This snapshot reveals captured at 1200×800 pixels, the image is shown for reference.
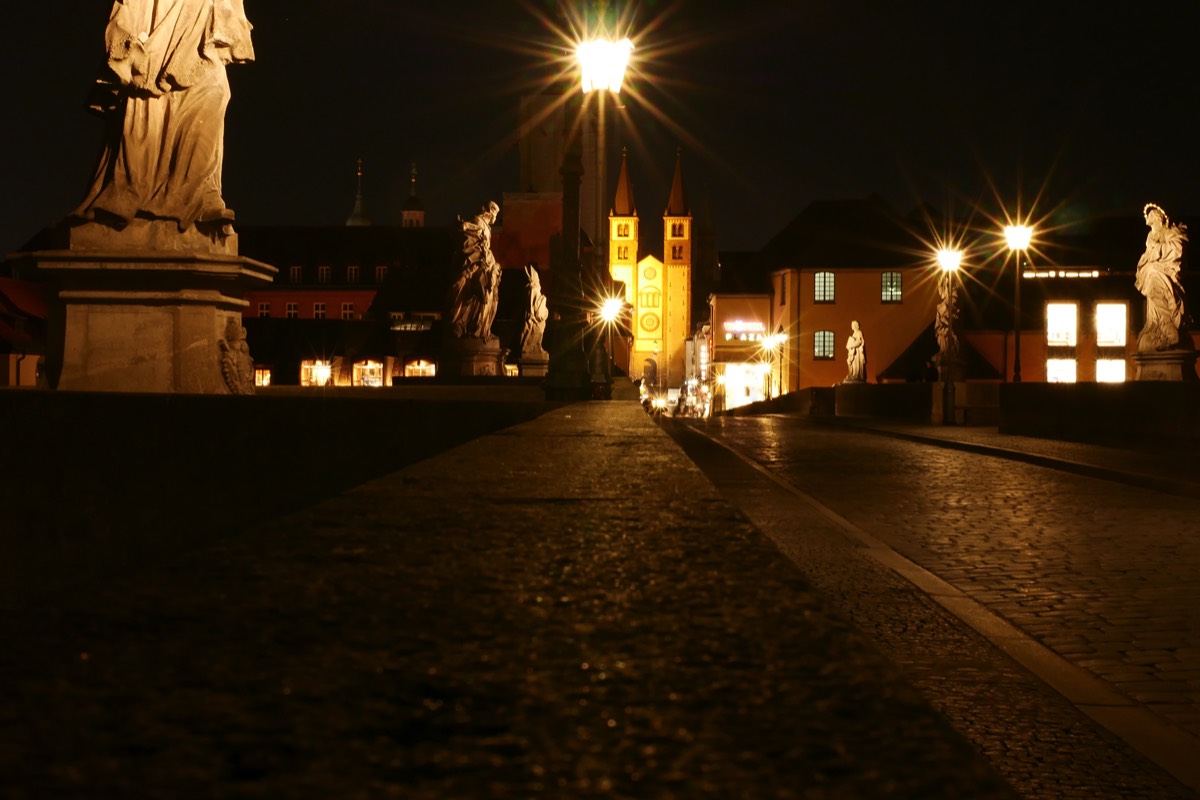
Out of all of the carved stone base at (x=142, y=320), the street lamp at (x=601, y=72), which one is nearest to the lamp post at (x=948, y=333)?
the street lamp at (x=601, y=72)

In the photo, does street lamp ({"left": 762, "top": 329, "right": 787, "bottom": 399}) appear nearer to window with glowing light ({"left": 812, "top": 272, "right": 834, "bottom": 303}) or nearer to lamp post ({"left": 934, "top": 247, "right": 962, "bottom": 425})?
window with glowing light ({"left": 812, "top": 272, "right": 834, "bottom": 303})

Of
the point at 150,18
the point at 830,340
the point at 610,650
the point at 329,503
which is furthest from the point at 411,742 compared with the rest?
the point at 830,340

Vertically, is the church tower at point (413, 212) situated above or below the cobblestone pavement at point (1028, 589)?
above

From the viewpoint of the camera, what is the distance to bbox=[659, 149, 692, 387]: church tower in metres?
156

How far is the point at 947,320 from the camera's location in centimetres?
4091

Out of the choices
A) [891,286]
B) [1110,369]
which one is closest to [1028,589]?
[1110,369]

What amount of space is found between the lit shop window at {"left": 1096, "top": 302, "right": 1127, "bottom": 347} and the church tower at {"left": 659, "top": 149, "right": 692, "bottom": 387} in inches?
3481

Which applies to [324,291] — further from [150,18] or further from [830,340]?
[150,18]

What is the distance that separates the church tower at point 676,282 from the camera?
156125 mm

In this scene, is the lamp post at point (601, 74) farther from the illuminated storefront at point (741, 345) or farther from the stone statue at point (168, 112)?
the illuminated storefront at point (741, 345)

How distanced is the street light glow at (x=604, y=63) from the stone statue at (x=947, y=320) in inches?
882

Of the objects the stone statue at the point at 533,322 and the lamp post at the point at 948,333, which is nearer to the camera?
the lamp post at the point at 948,333

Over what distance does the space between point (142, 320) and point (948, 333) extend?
34.5 meters

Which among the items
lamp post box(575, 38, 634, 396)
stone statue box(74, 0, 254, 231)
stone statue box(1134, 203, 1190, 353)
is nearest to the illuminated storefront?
stone statue box(1134, 203, 1190, 353)
